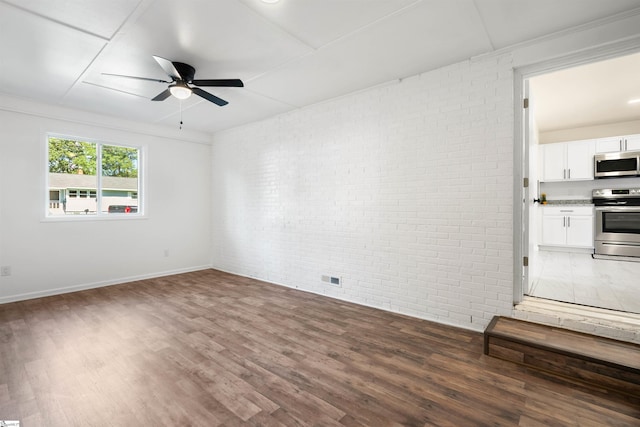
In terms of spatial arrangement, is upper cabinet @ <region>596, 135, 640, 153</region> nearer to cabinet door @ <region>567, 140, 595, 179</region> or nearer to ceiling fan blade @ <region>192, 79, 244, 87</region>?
cabinet door @ <region>567, 140, 595, 179</region>

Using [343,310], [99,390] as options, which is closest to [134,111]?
[99,390]

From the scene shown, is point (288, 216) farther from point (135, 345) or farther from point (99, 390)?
point (99, 390)

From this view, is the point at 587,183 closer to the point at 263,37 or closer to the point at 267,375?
the point at 263,37

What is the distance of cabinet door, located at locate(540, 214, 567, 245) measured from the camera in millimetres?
6086

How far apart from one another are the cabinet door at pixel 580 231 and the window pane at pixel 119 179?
8.67 meters

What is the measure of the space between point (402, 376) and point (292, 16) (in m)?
2.97

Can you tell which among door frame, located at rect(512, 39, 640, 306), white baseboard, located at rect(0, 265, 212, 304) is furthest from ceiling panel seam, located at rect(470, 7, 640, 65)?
white baseboard, located at rect(0, 265, 212, 304)

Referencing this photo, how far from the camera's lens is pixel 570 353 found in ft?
7.22

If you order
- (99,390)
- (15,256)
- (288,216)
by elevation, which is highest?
(288,216)

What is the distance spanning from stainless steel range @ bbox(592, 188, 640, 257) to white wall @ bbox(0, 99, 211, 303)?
7.97 metres

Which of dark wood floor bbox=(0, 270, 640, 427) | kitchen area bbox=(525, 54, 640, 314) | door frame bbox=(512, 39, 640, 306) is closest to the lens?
dark wood floor bbox=(0, 270, 640, 427)

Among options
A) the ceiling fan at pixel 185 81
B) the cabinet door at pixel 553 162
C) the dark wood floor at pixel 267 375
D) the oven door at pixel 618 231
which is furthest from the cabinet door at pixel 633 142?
the ceiling fan at pixel 185 81

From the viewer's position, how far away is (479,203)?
301 cm

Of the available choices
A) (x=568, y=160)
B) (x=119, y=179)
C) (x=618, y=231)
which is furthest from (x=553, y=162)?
(x=119, y=179)
